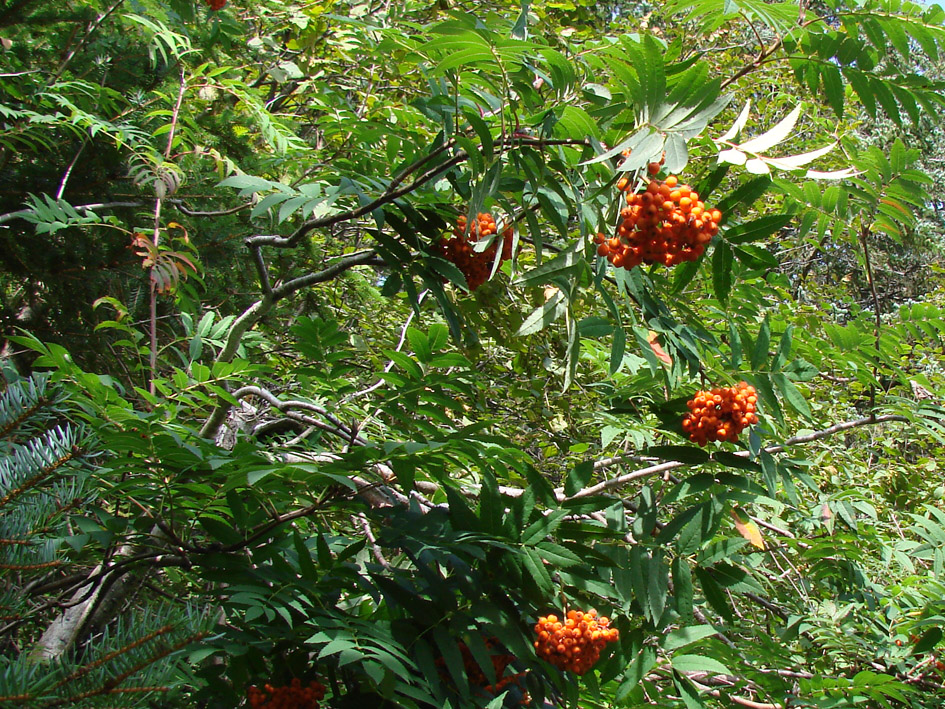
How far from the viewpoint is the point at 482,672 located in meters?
1.65

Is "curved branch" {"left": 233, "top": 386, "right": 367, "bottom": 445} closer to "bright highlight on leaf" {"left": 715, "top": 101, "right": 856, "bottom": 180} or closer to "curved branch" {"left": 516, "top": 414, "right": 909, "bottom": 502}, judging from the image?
"curved branch" {"left": 516, "top": 414, "right": 909, "bottom": 502}

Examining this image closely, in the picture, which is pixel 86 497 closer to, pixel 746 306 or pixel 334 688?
pixel 334 688

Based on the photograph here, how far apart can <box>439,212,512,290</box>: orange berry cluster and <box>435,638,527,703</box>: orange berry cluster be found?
3.14 feet

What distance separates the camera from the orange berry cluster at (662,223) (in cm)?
146

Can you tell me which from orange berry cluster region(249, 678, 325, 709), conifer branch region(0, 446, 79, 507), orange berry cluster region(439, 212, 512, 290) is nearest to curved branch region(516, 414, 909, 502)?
orange berry cluster region(439, 212, 512, 290)

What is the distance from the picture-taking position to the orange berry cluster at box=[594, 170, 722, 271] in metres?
1.46

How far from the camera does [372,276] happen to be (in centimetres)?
478

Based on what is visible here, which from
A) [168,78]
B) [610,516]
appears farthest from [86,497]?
[168,78]

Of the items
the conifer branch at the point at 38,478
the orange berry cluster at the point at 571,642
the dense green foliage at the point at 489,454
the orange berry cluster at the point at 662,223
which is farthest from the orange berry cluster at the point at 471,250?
the conifer branch at the point at 38,478

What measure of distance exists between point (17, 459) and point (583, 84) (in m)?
1.51

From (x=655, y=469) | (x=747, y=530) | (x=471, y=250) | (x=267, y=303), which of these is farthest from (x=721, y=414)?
(x=267, y=303)

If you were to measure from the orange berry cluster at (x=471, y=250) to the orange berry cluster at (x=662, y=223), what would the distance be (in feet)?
1.44

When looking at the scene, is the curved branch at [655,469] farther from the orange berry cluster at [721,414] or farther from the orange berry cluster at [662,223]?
the orange berry cluster at [662,223]

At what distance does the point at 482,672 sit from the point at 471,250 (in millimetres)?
1080
